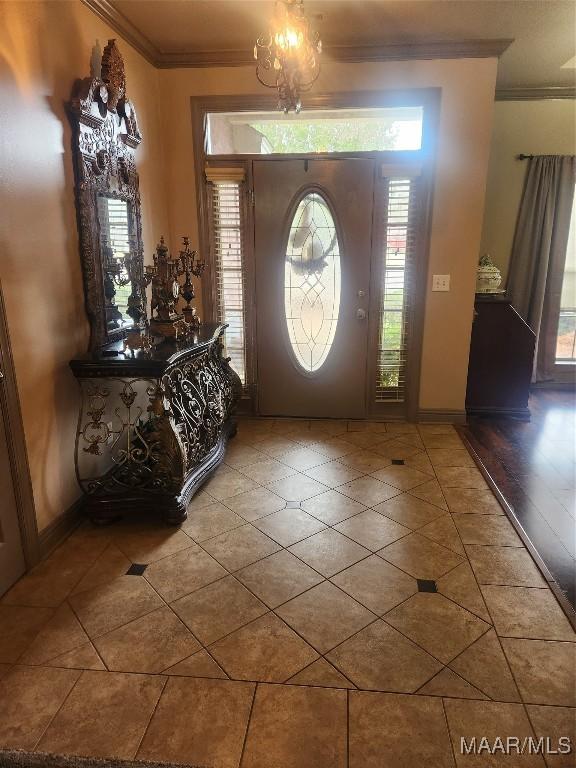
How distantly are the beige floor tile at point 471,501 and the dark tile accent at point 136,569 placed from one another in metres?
1.66

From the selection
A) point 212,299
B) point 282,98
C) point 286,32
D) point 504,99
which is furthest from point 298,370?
point 504,99

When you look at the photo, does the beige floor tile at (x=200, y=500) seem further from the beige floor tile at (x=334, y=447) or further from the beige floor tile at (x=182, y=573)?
the beige floor tile at (x=334, y=447)

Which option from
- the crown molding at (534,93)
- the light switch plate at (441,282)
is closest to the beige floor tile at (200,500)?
the light switch plate at (441,282)

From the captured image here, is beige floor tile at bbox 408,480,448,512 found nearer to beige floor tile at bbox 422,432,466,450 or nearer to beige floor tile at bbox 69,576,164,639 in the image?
beige floor tile at bbox 422,432,466,450

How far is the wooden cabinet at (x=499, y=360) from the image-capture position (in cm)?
410

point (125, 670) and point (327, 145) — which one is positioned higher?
point (327, 145)

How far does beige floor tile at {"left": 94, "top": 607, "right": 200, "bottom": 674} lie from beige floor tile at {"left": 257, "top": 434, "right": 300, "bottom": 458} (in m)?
1.69

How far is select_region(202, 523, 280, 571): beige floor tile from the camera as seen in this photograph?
90.7 inches

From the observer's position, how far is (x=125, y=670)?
5.55ft

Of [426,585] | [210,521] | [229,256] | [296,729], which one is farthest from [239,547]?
[229,256]

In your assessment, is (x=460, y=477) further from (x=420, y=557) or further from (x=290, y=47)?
(x=290, y=47)

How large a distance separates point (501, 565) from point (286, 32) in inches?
100

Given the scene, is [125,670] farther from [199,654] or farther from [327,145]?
[327,145]

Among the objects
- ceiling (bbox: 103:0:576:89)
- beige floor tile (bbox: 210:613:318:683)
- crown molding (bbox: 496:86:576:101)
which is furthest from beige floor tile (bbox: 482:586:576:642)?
crown molding (bbox: 496:86:576:101)
